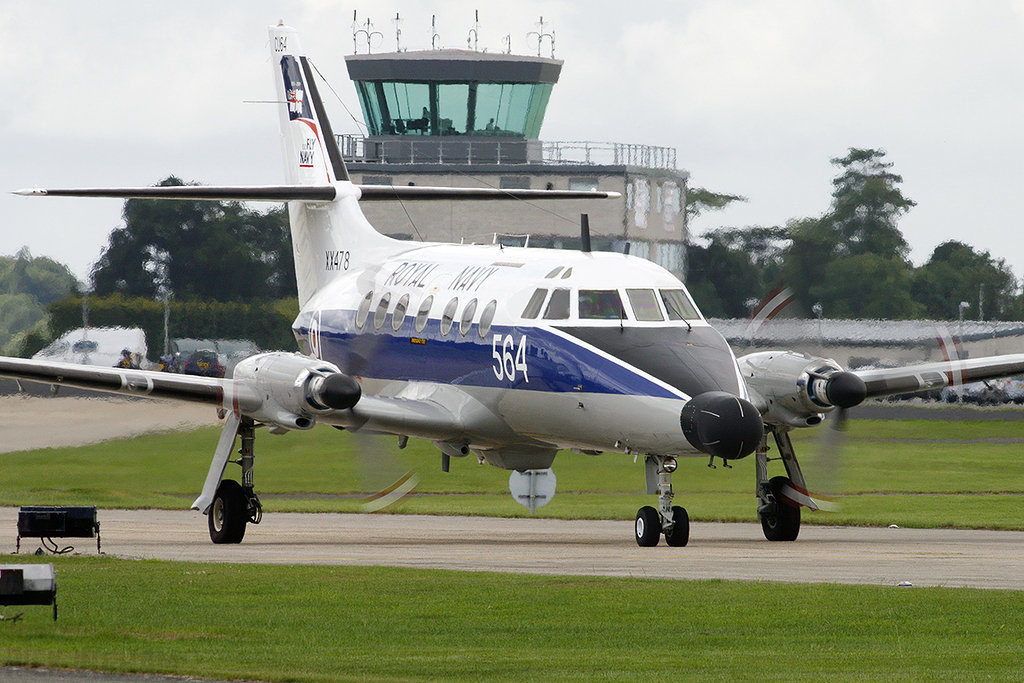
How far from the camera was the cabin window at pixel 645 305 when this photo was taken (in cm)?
2183

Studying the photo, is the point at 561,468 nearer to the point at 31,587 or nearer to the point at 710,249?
the point at 710,249

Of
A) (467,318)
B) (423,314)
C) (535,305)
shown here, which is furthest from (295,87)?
(535,305)

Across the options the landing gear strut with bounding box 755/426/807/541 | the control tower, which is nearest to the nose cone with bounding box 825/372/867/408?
the landing gear strut with bounding box 755/426/807/541

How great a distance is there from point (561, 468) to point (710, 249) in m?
7.34

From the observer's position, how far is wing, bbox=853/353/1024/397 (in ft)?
80.4

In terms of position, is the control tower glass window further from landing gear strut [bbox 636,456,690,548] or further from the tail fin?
landing gear strut [bbox 636,456,690,548]

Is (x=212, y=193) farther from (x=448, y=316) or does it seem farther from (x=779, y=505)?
(x=779, y=505)

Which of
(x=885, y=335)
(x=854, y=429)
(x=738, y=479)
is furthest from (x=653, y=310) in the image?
(x=854, y=429)

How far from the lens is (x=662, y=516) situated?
2241 centimetres

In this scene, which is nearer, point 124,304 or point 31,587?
point 31,587

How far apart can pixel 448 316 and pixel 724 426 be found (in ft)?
19.2

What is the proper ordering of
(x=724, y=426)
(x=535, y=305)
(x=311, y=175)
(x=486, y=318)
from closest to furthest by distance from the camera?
(x=724, y=426) < (x=535, y=305) < (x=486, y=318) < (x=311, y=175)

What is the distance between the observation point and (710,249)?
41.1 meters

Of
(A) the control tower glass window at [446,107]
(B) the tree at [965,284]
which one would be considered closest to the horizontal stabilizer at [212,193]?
(B) the tree at [965,284]
